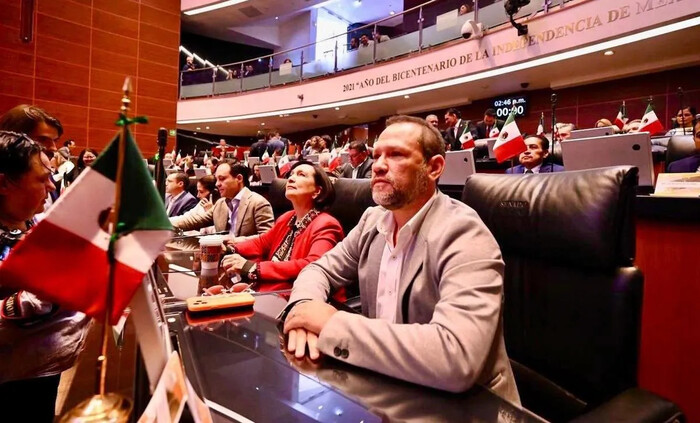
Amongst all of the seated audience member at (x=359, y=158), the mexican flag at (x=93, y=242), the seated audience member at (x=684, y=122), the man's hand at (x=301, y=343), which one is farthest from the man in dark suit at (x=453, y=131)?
the mexican flag at (x=93, y=242)

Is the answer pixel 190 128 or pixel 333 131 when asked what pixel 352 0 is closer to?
pixel 333 131

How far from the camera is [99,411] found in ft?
1.37

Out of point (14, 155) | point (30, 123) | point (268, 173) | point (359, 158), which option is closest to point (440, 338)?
point (14, 155)

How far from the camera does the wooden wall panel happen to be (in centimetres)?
796

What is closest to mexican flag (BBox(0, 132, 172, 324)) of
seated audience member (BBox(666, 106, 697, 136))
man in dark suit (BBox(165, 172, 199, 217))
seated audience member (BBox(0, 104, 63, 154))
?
seated audience member (BBox(0, 104, 63, 154))

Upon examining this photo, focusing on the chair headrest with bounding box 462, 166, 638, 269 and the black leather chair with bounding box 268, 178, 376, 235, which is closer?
the chair headrest with bounding box 462, 166, 638, 269

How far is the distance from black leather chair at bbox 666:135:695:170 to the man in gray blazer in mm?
3404

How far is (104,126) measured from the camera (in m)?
9.07

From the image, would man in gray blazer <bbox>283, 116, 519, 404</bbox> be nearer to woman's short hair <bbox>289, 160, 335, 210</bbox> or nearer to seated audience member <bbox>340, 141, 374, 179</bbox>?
woman's short hair <bbox>289, 160, 335, 210</bbox>

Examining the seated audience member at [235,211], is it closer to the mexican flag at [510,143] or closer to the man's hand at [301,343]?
the man's hand at [301,343]

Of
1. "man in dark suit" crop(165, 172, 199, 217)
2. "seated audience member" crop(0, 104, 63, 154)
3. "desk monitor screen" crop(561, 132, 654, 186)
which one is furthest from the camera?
"man in dark suit" crop(165, 172, 199, 217)

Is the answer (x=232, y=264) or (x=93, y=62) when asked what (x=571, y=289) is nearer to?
(x=232, y=264)

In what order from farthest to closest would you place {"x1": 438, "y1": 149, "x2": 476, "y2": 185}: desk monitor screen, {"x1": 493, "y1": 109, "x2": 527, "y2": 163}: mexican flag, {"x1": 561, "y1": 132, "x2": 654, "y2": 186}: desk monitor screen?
{"x1": 438, "y1": 149, "x2": 476, "y2": 185}: desk monitor screen
{"x1": 493, "y1": 109, "x2": 527, "y2": 163}: mexican flag
{"x1": 561, "y1": 132, "x2": 654, "y2": 186}: desk monitor screen

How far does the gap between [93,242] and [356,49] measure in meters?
11.3
